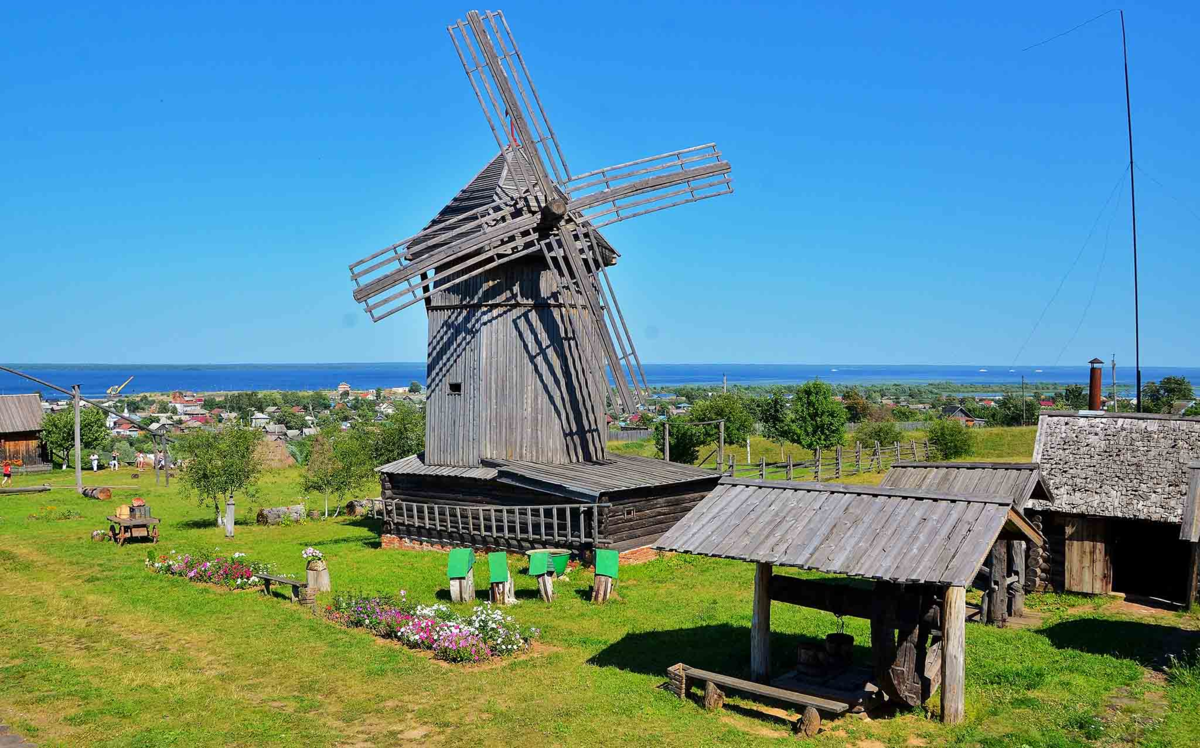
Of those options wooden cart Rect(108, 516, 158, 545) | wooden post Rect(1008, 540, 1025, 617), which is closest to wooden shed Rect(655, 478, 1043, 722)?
wooden post Rect(1008, 540, 1025, 617)

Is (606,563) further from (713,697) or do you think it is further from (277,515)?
(277,515)

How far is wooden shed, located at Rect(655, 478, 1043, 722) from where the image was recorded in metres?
11.0

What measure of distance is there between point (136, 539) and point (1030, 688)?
24061mm

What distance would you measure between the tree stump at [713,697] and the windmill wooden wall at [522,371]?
13.2 metres

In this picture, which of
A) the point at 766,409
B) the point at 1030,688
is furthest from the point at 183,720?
the point at 766,409

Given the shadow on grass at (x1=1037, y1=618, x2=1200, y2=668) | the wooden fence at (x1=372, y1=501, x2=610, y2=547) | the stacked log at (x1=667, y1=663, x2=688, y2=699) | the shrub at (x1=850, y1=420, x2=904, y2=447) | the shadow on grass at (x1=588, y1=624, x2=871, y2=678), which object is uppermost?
the shrub at (x1=850, y1=420, x2=904, y2=447)

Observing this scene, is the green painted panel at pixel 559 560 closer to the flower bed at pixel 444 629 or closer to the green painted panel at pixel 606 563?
the green painted panel at pixel 606 563

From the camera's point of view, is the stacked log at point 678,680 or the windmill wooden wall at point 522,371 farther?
the windmill wooden wall at point 522,371

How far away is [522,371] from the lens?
82.4 ft

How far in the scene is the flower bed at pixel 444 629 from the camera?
14.6 meters

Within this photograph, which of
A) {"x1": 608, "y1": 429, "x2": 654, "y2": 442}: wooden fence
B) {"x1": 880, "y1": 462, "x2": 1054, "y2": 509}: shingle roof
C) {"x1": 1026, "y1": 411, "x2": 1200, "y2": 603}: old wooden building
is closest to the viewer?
{"x1": 880, "y1": 462, "x2": 1054, "y2": 509}: shingle roof

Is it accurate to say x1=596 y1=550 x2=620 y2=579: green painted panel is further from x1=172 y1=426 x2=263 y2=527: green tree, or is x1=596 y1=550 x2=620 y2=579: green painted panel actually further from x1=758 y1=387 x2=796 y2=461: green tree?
x1=758 y1=387 x2=796 y2=461: green tree

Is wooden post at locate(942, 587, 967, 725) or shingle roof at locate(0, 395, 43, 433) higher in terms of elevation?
shingle roof at locate(0, 395, 43, 433)

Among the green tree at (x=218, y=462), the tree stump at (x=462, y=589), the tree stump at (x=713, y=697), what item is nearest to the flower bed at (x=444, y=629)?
the tree stump at (x=462, y=589)
